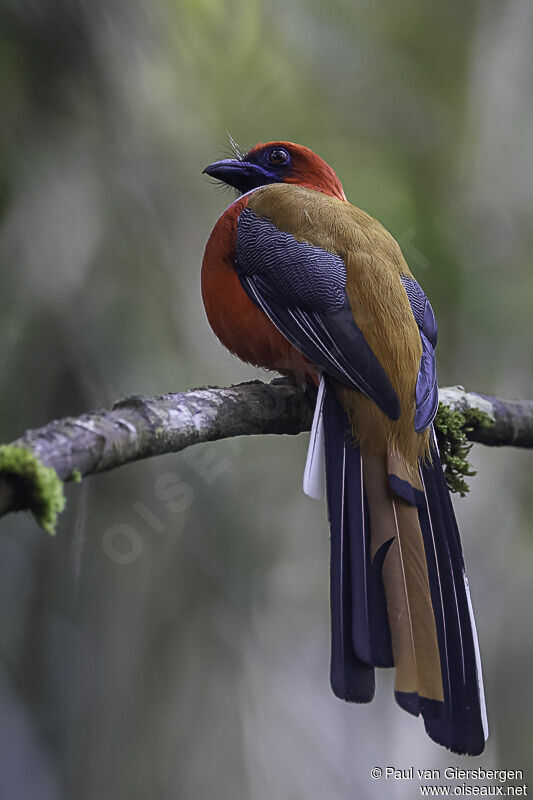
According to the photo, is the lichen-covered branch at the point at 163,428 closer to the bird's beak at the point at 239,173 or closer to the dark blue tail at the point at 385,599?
the dark blue tail at the point at 385,599

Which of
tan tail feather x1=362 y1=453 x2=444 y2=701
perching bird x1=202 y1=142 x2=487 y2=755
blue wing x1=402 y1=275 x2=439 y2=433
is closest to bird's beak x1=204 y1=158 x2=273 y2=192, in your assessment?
perching bird x1=202 y1=142 x2=487 y2=755

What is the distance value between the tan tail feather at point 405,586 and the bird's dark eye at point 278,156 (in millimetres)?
1758

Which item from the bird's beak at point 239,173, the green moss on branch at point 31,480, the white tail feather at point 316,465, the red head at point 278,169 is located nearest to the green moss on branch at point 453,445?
the white tail feather at point 316,465

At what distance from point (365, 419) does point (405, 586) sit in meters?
0.58

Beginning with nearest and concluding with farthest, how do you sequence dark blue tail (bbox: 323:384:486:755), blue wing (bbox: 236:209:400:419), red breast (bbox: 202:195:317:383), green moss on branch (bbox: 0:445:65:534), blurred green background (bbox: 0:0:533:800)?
green moss on branch (bbox: 0:445:65:534) → dark blue tail (bbox: 323:384:486:755) → blue wing (bbox: 236:209:400:419) → red breast (bbox: 202:195:317:383) → blurred green background (bbox: 0:0:533:800)

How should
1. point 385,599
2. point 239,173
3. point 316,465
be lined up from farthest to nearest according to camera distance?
point 239,173
point 316,465
point 385,599

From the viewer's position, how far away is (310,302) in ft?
9.56

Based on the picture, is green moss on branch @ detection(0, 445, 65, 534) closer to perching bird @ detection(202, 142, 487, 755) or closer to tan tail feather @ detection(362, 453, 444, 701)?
perching bird @ detection(202, 142, 487, 755)

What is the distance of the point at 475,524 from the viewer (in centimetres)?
445

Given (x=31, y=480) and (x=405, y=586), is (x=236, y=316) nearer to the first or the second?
(x=405, y=586)

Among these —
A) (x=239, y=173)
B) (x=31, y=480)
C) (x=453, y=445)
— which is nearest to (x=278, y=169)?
(x=239, y=173)

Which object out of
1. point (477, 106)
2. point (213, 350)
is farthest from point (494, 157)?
point (213, 350)

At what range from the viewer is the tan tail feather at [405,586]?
224 cm

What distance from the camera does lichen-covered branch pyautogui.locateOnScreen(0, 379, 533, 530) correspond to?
1535mm
